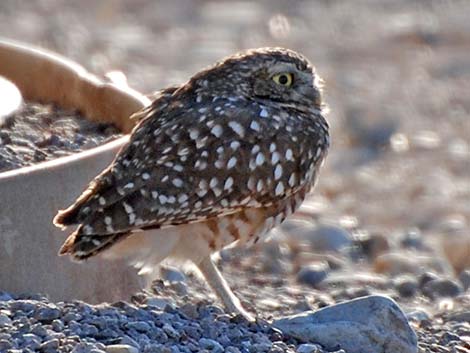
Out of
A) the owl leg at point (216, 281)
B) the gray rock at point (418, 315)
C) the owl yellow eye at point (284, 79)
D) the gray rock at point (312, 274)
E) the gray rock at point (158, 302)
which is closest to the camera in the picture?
the gray rock at point (158, 302)

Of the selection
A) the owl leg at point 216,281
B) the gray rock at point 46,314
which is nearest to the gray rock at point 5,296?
the gray rock at point 46,314

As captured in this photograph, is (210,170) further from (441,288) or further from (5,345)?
(441,288)

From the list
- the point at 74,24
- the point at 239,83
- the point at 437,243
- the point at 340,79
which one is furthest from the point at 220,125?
the point at 74,24

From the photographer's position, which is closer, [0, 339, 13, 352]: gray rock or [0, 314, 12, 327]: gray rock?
[0, 339, 13, 352]: gray rock

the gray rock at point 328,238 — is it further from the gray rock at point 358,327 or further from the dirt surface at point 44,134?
the gray rock at point 358,327

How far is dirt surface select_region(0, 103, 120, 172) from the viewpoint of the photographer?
7.15 metres

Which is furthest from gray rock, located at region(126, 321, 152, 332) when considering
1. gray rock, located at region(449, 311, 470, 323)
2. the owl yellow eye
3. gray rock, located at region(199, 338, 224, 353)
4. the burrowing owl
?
gray rock, located at region(449, 311, 470, 323)

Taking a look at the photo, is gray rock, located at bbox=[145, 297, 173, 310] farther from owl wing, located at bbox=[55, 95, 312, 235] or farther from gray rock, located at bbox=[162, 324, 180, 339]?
gray rock, located at bbox=[162, 324, 180, 339]

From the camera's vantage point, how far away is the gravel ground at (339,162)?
236 inches

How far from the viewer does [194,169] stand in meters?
6.28

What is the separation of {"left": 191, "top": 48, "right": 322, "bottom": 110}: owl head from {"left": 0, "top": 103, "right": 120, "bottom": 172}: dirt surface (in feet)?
2.67

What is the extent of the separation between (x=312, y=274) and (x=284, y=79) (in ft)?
5.97

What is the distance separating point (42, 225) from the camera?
6293mm

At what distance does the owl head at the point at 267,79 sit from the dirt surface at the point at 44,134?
2.67 ft
